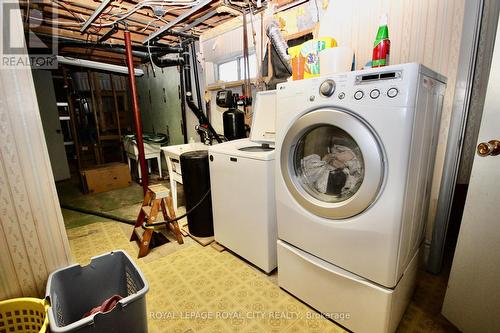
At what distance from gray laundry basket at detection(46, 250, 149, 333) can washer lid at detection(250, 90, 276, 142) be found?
122 cm

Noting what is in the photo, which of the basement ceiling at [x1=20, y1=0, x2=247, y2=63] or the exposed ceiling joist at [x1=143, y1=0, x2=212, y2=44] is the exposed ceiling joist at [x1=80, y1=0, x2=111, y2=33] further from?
the exposed ceiling joist at [x1=143, y1=0, x2=212, y2=44]

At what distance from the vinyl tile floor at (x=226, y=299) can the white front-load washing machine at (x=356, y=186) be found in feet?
0.44

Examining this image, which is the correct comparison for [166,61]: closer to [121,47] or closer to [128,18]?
[121,47]

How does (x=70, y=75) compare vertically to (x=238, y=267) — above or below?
above

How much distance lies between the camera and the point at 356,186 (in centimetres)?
109

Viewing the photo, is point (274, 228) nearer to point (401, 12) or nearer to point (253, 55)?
point (401, 12)

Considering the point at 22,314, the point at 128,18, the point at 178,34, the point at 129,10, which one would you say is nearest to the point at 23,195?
the point at 22,314

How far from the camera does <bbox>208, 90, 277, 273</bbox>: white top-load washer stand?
4.83ft

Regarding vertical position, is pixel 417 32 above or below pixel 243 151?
above

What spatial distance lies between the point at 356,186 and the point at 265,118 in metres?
0.99

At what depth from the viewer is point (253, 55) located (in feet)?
7.75

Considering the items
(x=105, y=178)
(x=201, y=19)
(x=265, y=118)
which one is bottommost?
(x=105, y=178)

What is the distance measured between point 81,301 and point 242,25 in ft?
8.32

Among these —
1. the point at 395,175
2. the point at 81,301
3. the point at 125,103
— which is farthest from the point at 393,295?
the point at 125,103
